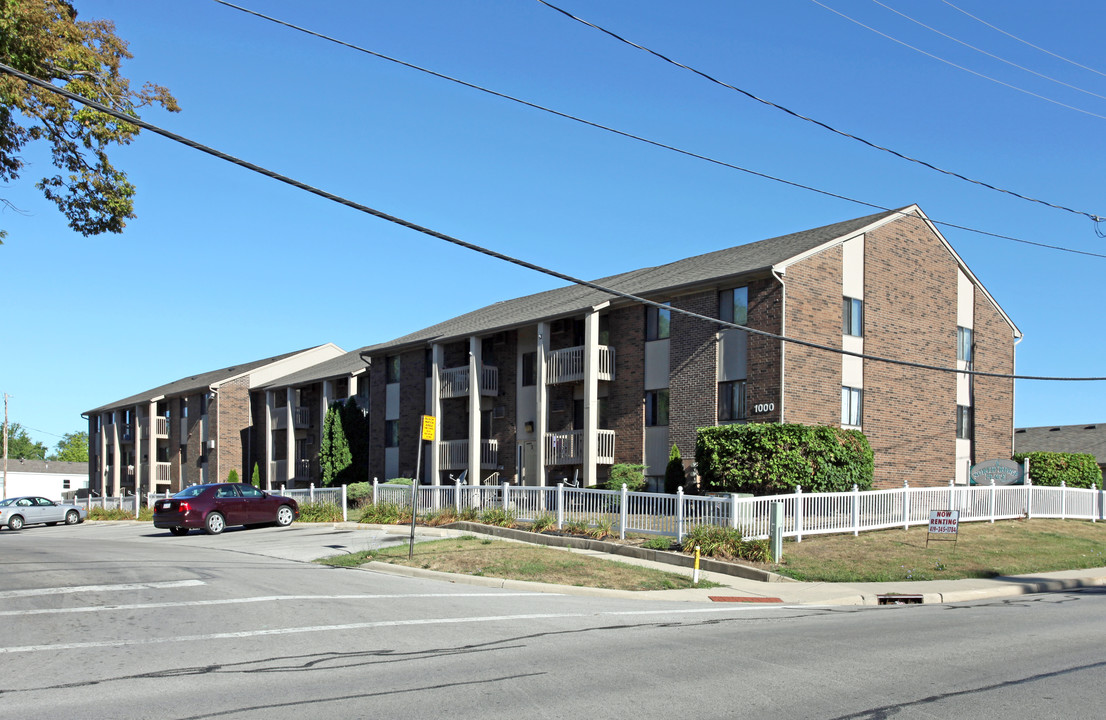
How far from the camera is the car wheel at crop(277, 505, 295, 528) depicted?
29844 mm

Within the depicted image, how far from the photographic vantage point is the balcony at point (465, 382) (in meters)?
37.1

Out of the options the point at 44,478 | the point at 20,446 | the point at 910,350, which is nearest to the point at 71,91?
the point at 910,350

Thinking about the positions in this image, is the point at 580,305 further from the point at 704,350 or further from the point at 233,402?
the point at 233,402

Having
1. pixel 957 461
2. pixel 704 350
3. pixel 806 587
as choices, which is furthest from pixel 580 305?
pixel 806 587

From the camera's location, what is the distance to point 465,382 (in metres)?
37.2

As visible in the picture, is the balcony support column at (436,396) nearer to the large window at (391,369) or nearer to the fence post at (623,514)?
the large window at (391,369)

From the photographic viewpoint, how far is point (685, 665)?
9148 mm

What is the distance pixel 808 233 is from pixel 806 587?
17.6 metres

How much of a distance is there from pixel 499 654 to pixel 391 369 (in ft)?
114

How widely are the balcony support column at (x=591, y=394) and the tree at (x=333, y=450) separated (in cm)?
1712

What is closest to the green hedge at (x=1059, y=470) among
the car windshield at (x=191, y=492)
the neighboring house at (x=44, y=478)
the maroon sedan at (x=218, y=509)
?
the maroon sedan at (x=218, y=509)

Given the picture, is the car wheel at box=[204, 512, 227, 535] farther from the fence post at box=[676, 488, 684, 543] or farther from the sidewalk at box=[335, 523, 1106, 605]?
the fence post at box=[676, 488, 684, 543]

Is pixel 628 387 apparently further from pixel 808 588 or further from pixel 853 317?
pixel 808 588

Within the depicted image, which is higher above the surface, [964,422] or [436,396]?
[436,396]
